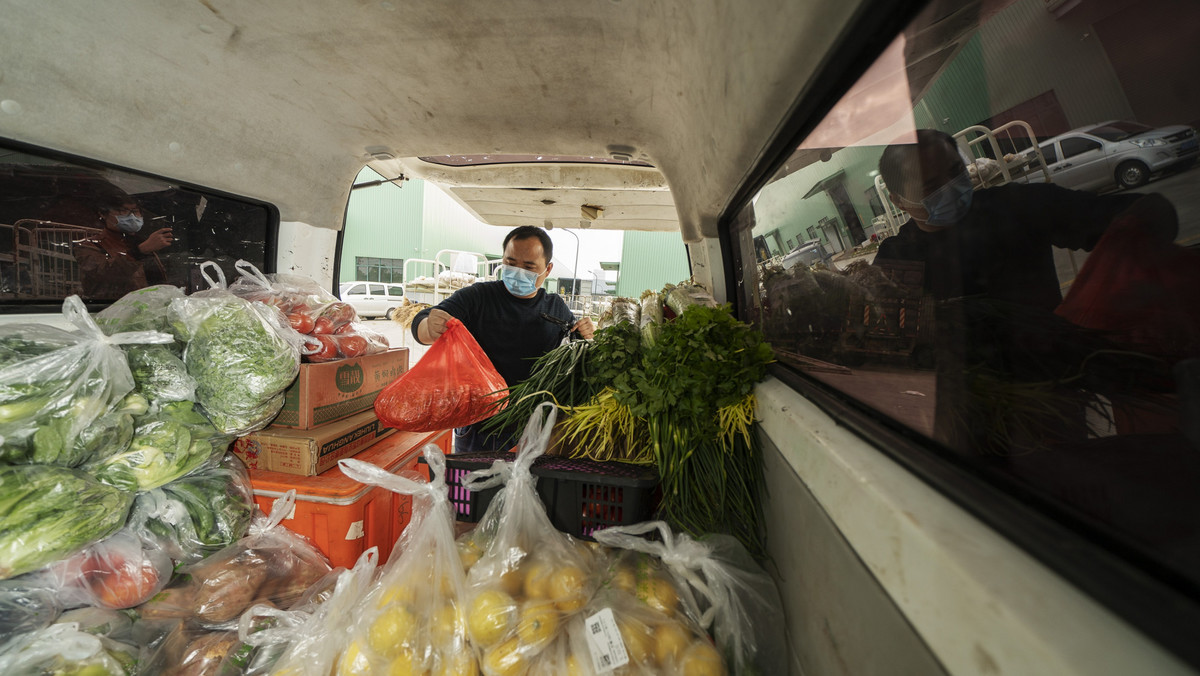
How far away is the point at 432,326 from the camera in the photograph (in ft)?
8.46

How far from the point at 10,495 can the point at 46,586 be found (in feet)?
1.27

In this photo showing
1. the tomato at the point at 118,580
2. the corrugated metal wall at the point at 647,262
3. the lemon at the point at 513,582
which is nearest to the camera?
the lemon at the point at 513,582

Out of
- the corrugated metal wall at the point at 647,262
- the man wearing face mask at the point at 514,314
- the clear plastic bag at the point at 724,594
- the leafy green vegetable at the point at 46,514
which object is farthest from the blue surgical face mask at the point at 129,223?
the corrugated metal wall at the point at 647,262

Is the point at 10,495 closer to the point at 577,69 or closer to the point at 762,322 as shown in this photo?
the point at 577,69

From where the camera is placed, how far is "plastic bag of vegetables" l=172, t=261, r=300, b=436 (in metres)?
1.55

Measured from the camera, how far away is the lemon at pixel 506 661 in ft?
3.52

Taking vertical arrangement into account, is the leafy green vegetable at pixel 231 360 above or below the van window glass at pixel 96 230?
below

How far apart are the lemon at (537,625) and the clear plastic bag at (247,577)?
1.09 metres

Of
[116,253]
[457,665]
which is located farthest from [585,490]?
[116,253]

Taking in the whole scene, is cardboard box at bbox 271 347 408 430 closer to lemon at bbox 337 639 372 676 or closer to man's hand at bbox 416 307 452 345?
man's hand at bbox 416 307 452 345

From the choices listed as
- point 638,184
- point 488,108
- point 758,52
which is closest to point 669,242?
point 638,184

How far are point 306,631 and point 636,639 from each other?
3.26 feet

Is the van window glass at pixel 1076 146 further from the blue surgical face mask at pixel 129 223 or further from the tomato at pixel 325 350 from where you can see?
the blue surgical face mask at pixel 129 223

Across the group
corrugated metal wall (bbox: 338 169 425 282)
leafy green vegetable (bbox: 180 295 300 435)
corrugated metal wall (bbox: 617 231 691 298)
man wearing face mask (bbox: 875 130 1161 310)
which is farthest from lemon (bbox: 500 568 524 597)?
corrugated metal wall (bbox: 338 169 425 282)
